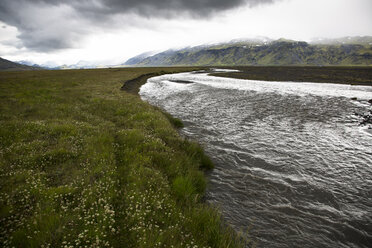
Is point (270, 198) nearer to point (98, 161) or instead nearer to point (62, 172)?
point (98, 161)

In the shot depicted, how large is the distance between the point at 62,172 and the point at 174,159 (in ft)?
15.3

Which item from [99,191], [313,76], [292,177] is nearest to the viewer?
[99,191]

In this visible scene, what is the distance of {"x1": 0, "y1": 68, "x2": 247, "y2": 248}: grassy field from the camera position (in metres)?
4.59

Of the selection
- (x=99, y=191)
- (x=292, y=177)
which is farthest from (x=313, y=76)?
(x=99, y=191)

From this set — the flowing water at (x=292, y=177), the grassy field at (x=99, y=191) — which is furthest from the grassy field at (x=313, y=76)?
the grassy field at (x=99, y=191)

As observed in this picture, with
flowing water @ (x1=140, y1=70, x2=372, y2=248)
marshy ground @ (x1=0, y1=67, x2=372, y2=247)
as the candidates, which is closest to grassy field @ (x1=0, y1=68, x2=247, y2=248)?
marshy ground @ (x1=0, y1=67, x2=372, y2=247)

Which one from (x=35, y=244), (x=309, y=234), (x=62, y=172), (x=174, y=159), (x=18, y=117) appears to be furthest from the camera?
(x=18, y=117)

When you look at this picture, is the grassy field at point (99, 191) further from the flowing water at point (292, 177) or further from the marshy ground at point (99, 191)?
the flowing water at point (292, 177)

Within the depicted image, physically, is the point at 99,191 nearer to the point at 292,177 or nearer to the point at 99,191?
the point at 99,191

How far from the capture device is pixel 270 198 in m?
8.27

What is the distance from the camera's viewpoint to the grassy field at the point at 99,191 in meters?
4.59

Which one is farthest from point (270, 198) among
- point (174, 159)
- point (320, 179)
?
point (174, 159)

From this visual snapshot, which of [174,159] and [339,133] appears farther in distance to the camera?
[339,133]

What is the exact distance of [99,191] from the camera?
612cm
